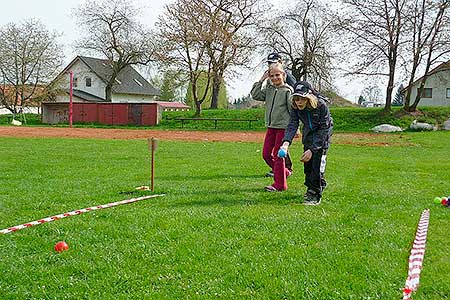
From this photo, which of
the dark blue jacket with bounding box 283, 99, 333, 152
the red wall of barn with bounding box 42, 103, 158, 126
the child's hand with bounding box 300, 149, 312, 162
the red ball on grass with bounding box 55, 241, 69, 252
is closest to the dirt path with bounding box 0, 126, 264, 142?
the red wall of barn with bounding box 42, 103, 158, 126

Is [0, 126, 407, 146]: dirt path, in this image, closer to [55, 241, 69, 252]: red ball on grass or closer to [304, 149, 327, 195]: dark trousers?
[304, 149, 327, 195]: dark trousers

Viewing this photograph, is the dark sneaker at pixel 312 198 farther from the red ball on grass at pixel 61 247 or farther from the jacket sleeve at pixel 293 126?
the red ball on grass at pixel 61 247

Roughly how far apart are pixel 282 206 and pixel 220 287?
2.64 meters

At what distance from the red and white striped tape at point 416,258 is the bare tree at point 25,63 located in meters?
47.9

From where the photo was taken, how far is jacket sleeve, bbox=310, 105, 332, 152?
593cm

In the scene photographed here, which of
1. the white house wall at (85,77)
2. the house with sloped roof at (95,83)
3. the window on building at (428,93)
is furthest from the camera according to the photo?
the white house wall at (85,77)

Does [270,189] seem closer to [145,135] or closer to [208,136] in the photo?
[208,136]

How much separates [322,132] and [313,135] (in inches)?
4.8

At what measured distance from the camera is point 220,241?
4.07 m

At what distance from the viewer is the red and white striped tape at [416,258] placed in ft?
9.94

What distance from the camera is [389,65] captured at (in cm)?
3303

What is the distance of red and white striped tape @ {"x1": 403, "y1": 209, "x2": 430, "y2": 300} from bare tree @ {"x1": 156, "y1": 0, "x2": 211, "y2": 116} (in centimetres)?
3452

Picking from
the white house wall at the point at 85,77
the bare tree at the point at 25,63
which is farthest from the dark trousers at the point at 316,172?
the white house wall at the point at 85,77

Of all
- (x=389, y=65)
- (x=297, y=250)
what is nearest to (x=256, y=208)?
(x=297, y=250)
